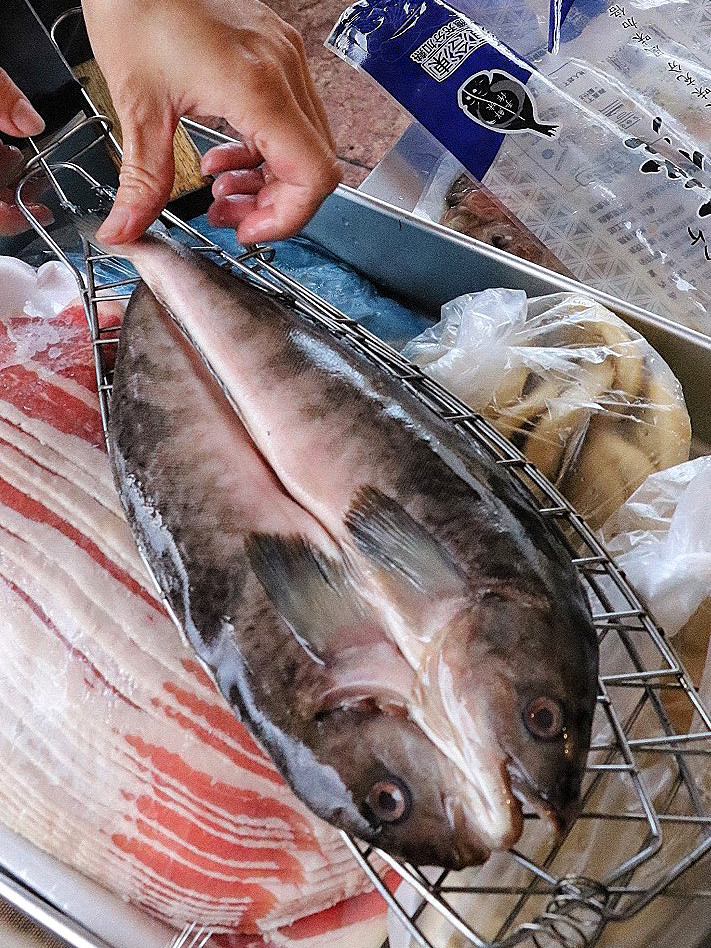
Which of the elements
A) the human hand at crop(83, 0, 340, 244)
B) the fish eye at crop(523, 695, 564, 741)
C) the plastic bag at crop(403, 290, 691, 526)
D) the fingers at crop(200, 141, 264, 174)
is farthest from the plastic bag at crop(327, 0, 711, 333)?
the fish eye at crop(523, 695, 564, 741)

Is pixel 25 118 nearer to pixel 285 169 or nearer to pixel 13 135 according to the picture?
pixel 13 135

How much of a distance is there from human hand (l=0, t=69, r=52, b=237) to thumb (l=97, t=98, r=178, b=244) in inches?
11.9

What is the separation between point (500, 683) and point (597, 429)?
0.72 meters

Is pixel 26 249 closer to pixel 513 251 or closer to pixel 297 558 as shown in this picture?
pixel 513 251

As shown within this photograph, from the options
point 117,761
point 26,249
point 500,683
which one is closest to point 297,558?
point 500,683

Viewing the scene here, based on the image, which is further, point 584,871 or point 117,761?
point 117,761

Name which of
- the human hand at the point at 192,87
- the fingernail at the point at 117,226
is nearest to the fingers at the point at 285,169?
the human hand at the point at 192,87

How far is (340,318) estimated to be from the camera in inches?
50.3

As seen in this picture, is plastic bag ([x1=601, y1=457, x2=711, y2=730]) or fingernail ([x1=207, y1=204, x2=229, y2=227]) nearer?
plastic bag ([x1=601, y1=457, x2=711, y2=730])

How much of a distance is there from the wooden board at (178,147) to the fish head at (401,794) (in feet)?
4.43

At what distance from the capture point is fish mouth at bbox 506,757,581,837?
2.27 ft

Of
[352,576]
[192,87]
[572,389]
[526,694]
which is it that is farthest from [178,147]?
[526,694]

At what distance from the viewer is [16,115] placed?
1408 mm

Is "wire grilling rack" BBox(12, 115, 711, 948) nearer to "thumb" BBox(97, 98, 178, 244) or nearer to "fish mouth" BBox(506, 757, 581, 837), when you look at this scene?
"fish mouth" BBox(506, 757, 581, 837)
